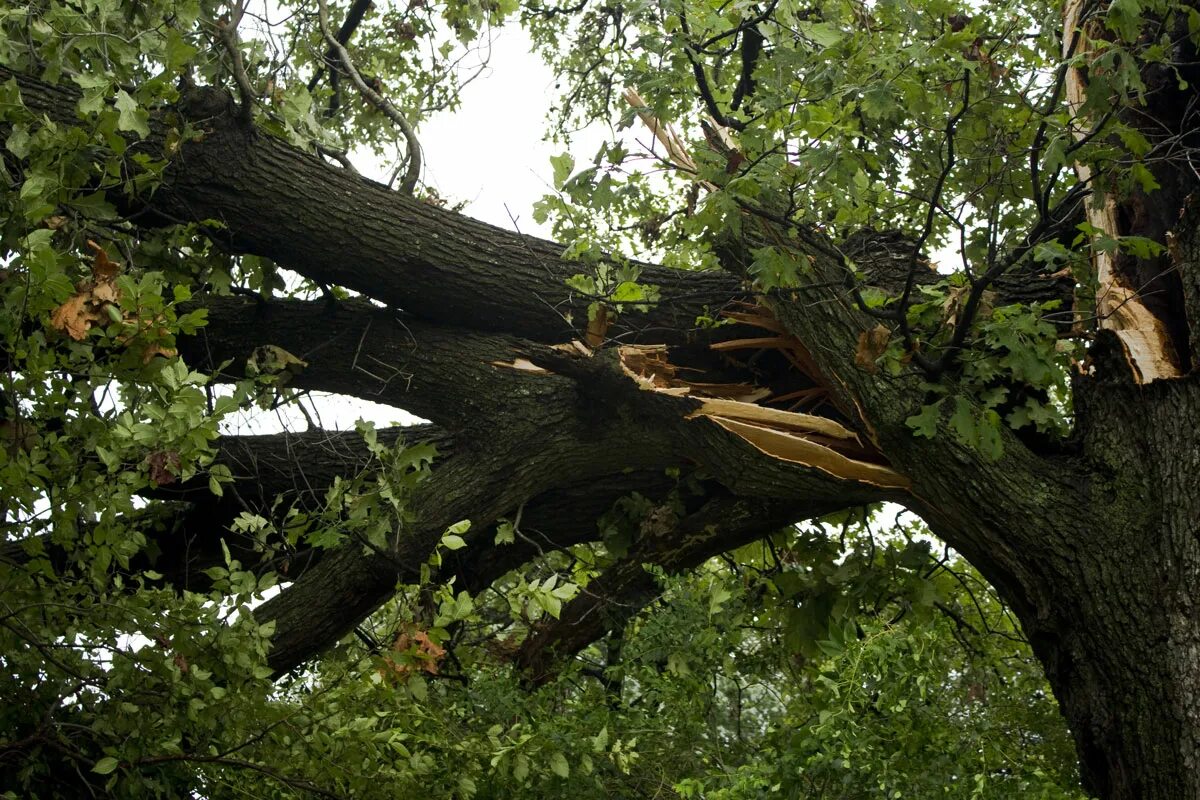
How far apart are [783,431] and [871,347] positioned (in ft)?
1.75

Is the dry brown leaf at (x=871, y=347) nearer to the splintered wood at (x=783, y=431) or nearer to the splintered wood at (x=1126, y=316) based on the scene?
the splintered wood at (x=783, y=431)

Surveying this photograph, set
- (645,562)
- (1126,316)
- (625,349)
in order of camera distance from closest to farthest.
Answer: (1126,316) → (625,349) → (645,562)

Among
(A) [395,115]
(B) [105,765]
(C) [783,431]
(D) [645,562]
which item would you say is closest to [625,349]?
(C) [783,431]

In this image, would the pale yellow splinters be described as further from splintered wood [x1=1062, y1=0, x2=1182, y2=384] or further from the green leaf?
the green leaf

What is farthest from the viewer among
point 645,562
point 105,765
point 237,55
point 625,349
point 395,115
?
point 395,115

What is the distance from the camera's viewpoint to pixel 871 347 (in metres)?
4.18

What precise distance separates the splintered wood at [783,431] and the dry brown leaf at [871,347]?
0.36m

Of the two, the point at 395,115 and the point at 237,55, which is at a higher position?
the point at 395,115

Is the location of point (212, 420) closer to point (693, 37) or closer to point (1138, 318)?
point (693, 37)

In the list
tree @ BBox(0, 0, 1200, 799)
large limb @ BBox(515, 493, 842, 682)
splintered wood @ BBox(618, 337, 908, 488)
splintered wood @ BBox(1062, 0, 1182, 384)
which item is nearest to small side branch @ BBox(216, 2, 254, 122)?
tree @ BBox(0, 0, 1200, 799)

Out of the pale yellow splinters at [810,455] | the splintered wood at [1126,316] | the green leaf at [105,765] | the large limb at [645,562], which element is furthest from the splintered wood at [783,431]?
the green leaf at [105,765]

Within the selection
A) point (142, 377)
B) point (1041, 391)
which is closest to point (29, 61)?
point (142, 377)

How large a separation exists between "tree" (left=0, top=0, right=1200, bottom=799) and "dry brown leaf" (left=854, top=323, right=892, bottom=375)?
→ 0.03 m

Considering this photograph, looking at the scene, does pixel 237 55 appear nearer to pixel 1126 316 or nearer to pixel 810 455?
pixel 810 455
